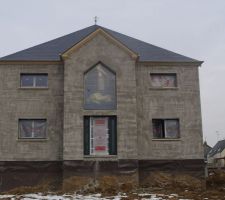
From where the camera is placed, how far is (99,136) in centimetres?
2750

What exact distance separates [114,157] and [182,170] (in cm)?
450

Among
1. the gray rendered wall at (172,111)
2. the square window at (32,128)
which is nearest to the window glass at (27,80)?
the square window at (32,128)

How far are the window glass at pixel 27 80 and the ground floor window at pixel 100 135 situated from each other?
176 inches

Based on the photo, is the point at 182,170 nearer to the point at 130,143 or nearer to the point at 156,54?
the point at 130,143

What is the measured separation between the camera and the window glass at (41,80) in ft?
95.9

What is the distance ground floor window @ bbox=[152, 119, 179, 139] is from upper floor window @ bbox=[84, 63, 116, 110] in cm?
319

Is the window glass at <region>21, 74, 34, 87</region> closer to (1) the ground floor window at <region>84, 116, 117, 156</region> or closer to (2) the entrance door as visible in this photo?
(1) the ground floor window at <region>84, 116, 117, 156</region>

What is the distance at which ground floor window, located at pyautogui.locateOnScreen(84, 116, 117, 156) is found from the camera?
27391 millimetres

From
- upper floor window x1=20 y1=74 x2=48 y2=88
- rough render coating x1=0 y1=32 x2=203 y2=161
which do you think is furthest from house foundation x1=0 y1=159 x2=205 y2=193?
upper floor window x1=20 y1=74 x2=48 y2=88

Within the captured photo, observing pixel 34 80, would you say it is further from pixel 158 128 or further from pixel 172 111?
pixel 172 111

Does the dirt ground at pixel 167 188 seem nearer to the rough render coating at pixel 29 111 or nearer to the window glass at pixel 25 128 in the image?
the rough render coating at pixel 29 111

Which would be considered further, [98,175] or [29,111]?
[29,111]

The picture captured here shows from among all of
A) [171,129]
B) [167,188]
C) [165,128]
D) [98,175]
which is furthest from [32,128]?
[167,188]

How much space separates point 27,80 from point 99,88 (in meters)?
4.84
